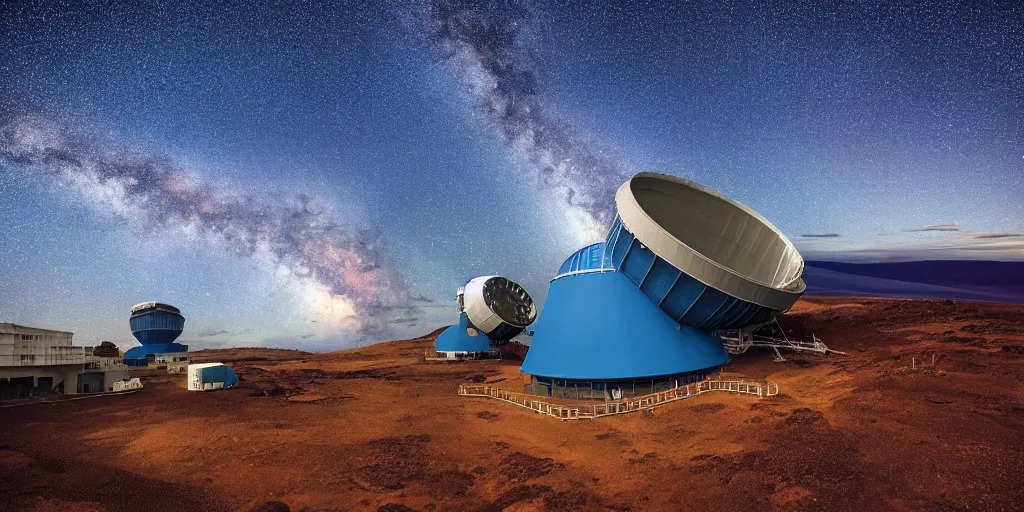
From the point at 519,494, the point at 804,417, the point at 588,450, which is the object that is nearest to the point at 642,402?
the point at 588,450

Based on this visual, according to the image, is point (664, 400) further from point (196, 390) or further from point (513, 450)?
point (196, 390)

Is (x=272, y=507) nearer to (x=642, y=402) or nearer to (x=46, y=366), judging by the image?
(x=642, y=402)

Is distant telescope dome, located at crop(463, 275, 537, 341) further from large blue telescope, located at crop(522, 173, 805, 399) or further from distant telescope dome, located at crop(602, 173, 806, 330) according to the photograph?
distant telescope dome, located at crop(602, 173, 806, 330)

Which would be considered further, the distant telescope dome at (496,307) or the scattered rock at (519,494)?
the distant telescope dome at (496,307)

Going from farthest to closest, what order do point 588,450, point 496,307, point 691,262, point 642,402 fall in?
1. point 496,307
2. point 691,262
3. point 642,402
4. point 588,450

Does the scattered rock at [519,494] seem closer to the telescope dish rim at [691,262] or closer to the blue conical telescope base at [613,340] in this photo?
the blue conical telescope base at [613,340]

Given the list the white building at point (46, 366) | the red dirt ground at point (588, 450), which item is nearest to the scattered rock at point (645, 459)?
the red dirt ground at point (588, 450)

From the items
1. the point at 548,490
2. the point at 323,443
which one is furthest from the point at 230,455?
the point at 548,490
